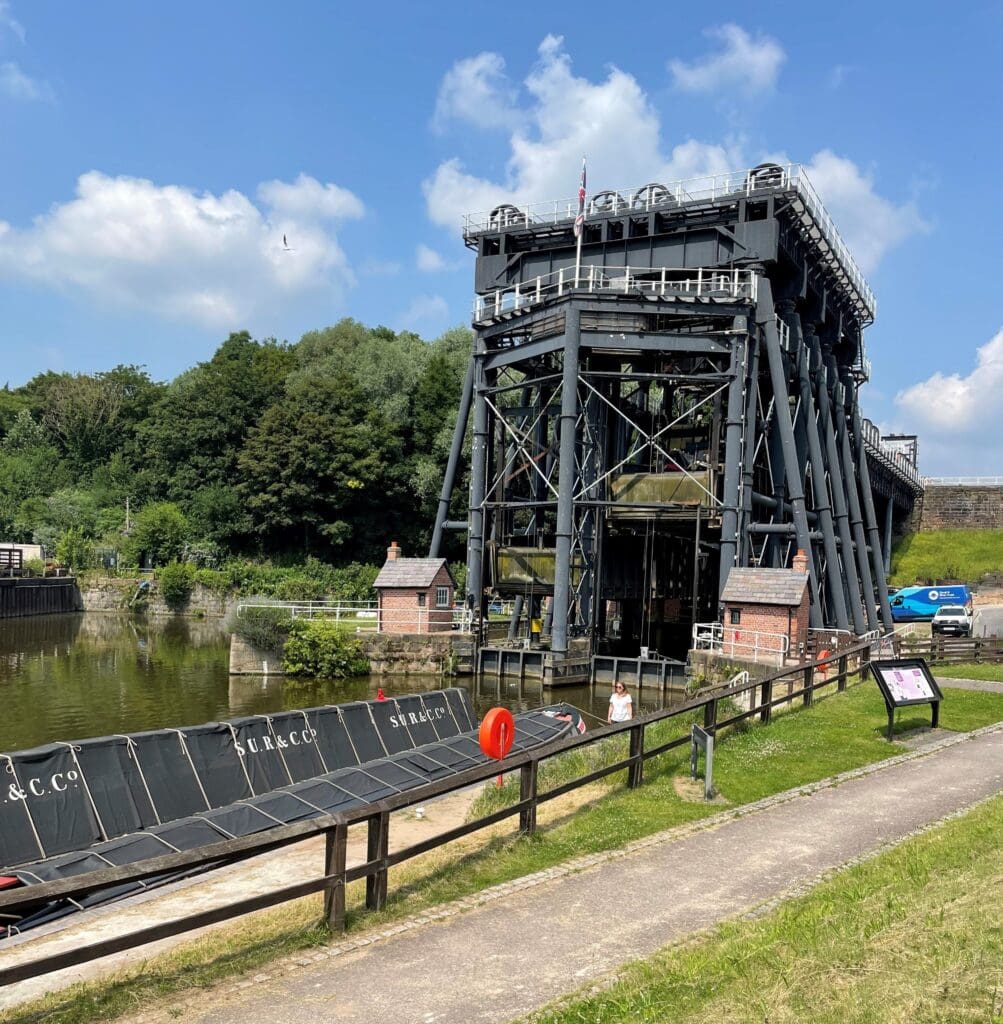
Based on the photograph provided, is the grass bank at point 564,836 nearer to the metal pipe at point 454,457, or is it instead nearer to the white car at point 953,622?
the white car at point 953,622

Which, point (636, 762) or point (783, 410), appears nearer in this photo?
point (636, 762)

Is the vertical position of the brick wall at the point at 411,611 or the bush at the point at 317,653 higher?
the brick wall at the point at 411,611

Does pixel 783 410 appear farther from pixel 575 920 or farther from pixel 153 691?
pixel 575 920

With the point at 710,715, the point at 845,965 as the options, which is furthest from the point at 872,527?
the point at 845,965

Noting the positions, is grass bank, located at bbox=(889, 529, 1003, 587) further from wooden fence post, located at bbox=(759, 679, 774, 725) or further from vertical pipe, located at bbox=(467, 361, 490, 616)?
wooden fence post, located at bbox=(759, 679, 774, 725)

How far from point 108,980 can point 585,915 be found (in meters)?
3.85

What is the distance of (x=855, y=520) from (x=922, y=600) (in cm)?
1134

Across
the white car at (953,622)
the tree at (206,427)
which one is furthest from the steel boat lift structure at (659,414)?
the tree at (206,427)

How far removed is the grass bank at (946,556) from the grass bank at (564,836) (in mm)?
49315

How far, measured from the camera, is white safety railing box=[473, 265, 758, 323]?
35250 millimetres

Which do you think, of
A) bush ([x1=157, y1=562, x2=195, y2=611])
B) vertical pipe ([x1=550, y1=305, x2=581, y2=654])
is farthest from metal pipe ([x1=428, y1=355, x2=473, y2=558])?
bush ([x1=157, y1=562, x2=195, y2=611])

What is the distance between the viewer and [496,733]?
1090 centimetres

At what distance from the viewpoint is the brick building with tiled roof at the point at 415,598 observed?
36.8 meters

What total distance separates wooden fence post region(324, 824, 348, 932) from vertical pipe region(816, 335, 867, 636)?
34559mm
